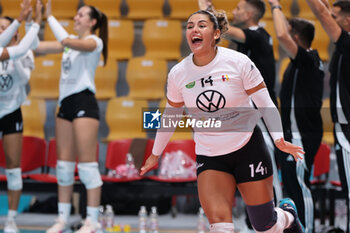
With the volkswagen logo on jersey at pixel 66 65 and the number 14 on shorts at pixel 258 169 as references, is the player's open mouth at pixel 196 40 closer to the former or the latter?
the number 14 on shorts at pixel 258 169

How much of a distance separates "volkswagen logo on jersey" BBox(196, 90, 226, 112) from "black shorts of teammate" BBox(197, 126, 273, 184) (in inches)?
12.2

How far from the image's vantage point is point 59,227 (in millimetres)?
5262

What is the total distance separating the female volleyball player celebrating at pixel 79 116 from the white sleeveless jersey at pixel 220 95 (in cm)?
197

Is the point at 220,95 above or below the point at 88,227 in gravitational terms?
above

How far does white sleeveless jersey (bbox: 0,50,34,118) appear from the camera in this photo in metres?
5.45

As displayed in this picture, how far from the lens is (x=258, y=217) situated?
11.4ft

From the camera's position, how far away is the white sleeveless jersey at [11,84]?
5445mm

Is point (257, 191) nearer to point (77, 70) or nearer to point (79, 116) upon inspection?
point (79, 116)

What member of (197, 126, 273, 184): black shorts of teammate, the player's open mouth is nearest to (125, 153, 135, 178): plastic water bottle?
(197, 126, 273, 184): black shorts of teammate

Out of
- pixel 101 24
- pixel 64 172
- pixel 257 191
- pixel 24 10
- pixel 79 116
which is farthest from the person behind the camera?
pixel 101 24

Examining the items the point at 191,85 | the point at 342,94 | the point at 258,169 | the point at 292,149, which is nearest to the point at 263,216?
the point at 258,169

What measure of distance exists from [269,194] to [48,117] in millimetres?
4374

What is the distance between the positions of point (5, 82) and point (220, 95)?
287 centimetres

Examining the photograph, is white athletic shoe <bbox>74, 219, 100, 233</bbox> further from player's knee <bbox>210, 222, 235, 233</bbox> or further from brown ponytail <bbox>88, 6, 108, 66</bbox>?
player's knee <bbox>210, 222, 235, 233</bbox>
